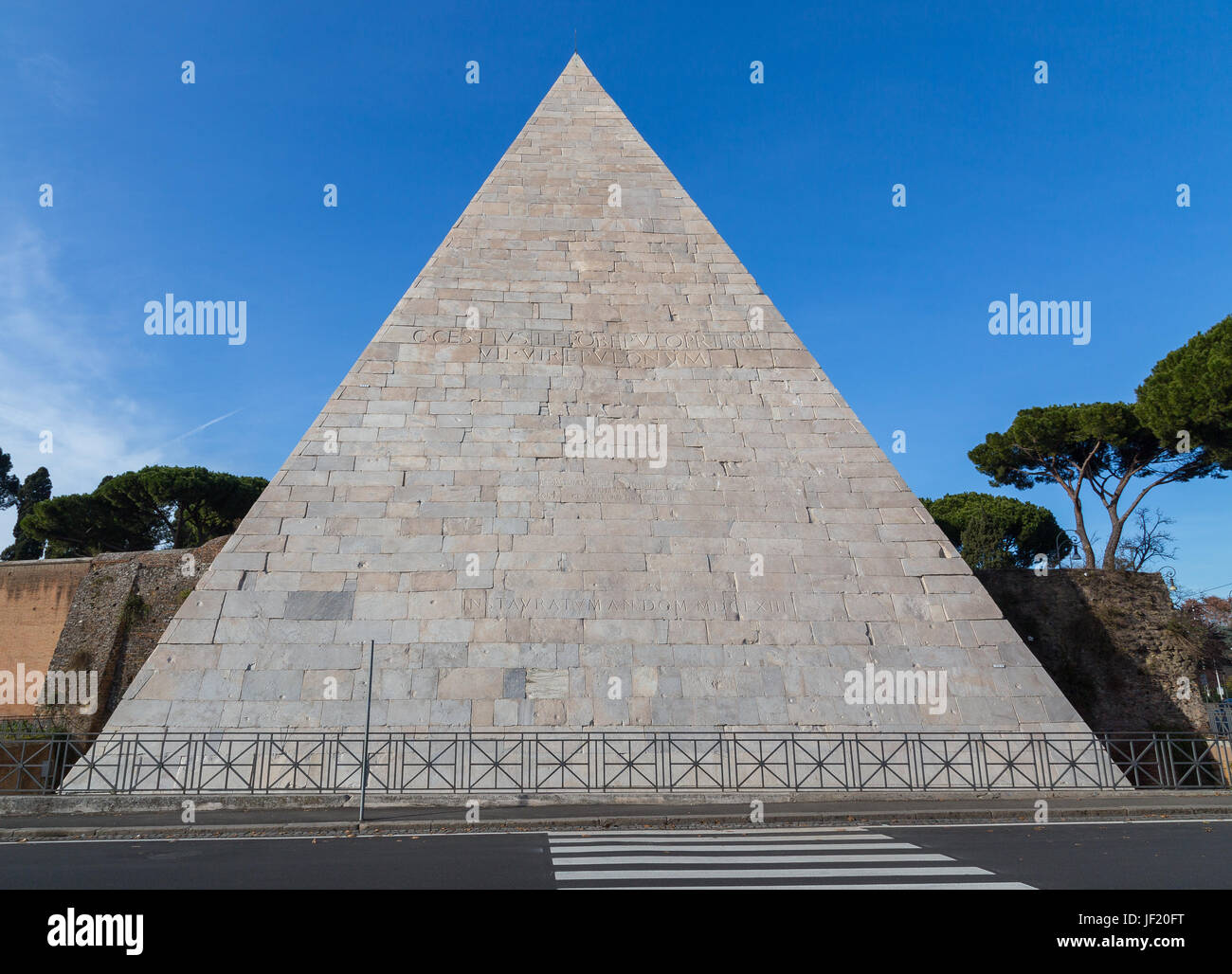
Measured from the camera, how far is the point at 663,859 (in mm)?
5973

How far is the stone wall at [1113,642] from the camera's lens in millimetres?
15984

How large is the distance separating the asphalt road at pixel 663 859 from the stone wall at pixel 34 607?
14.6 meters

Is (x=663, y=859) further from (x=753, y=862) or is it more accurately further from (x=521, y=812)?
(x=521, y=812)

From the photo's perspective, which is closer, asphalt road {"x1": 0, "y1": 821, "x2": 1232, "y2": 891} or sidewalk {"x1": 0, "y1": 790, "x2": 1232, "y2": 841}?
asphalt road {"x1": 0, "y1": 821, "x2": 1232, "y2": 891}

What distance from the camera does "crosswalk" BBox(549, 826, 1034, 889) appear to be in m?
5.05

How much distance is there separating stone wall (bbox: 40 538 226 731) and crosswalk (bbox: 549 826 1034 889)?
13595 mm

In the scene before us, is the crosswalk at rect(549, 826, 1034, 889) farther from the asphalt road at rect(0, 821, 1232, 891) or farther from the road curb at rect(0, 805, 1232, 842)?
the road curb at rect(0, 805, 1232, 842)

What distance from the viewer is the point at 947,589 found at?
36.0ft

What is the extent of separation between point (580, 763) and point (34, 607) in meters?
17.4

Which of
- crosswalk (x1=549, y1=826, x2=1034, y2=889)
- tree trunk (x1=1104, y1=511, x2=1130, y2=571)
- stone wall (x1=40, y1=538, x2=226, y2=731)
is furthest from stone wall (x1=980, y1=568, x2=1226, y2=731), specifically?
stone wall (x1=40, y1=538, x2=226, y2=731)

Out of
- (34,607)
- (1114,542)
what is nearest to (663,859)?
(34,607)
